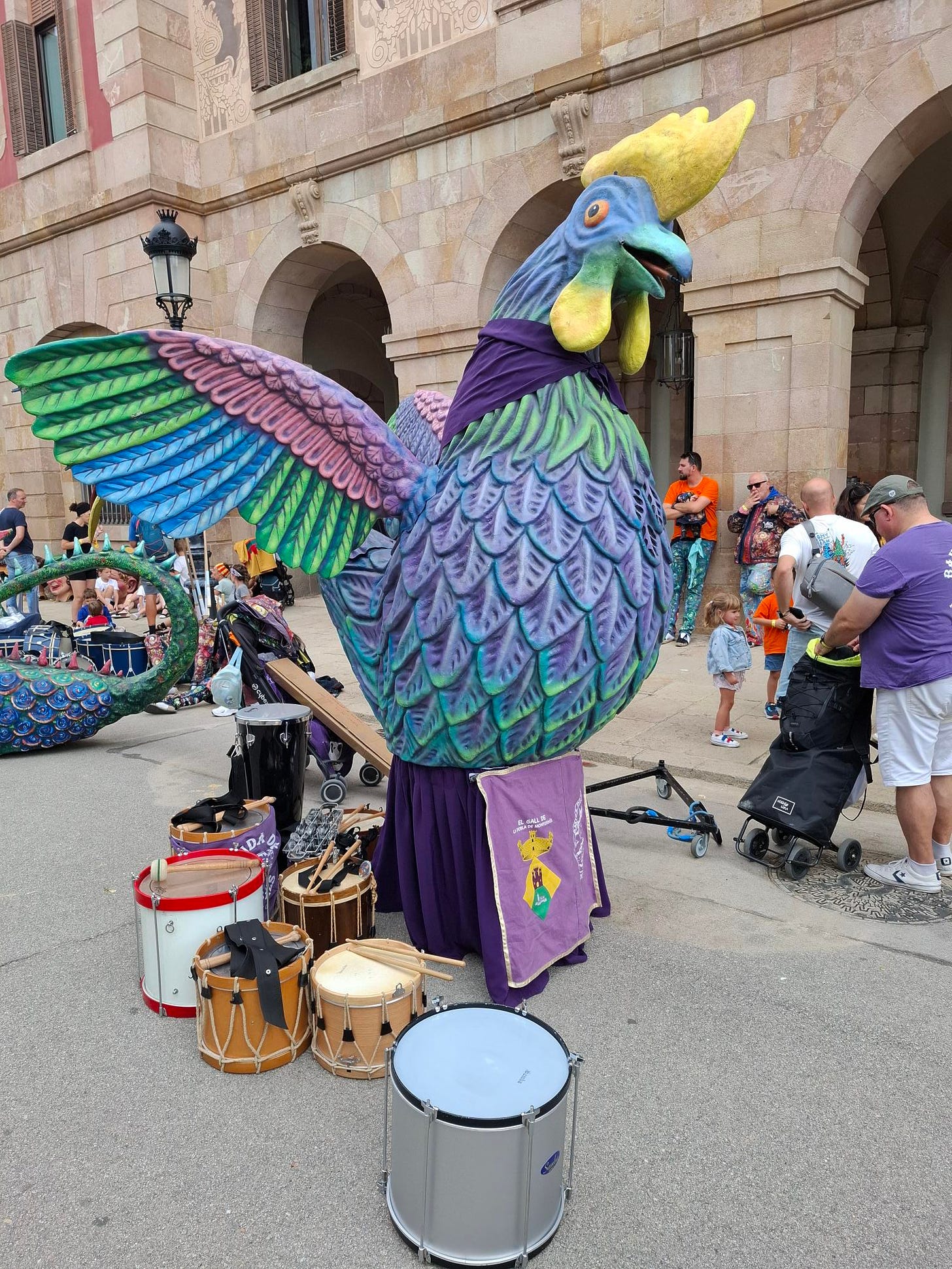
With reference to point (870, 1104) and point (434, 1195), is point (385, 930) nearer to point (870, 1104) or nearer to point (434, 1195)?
point (434, 1195)

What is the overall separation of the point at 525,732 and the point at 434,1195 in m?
1.31

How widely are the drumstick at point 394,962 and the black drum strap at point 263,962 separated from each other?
0.69ft

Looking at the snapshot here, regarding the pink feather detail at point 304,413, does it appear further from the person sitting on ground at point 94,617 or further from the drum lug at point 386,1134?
the person sitting on ground at point 94,617

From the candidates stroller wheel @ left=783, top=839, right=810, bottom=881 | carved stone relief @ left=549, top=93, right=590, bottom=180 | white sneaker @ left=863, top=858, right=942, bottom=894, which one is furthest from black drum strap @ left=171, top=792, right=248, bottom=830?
carved stone relief @ left=549, top=93, right=590, bottom=180

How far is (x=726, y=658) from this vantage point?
5359 millimetres

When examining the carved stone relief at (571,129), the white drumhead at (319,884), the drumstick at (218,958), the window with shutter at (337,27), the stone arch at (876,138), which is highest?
the window with shutter at (337,27)

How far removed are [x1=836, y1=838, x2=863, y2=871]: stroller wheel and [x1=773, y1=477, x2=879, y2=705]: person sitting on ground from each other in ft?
3.33

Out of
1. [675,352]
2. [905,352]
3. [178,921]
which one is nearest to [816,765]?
[178,921]

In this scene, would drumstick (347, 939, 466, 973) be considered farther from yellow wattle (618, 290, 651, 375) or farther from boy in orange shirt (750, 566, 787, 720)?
boy in orange shirt (750, 566, 787, 720)

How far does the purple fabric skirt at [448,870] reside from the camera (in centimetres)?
282

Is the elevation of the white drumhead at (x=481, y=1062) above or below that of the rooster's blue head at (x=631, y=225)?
below

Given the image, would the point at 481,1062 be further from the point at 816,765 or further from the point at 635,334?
the point at 816,765

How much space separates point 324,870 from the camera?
120 inches

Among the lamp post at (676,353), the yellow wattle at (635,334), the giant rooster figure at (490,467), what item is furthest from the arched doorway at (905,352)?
the giant rooster figure at (490,467)
